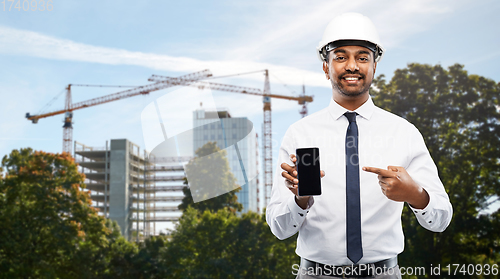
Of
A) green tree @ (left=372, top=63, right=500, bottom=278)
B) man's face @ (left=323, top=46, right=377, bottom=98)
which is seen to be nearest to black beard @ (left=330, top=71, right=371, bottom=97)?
man's face @ (left=323, top=46, right=377, bottom=98)

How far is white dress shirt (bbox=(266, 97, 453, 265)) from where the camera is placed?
3.59 meters

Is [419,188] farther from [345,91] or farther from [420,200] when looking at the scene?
[345,91]

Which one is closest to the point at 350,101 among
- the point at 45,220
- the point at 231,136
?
the point at 231,136

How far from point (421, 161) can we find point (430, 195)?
0.38 metres

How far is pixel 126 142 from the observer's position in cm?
12350

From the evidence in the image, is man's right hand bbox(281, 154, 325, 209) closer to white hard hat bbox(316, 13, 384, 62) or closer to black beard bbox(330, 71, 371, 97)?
black beard bbox(330, 71, 371, 97)

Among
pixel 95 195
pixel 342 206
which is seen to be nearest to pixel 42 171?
pixel 342 206

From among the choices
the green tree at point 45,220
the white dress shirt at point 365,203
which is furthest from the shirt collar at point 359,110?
the green tree at point 45,220

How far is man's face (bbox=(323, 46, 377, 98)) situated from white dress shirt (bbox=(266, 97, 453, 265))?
0.81ft

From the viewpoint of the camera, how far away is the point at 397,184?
10.5 feet

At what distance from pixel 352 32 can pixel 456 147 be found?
33.8 m

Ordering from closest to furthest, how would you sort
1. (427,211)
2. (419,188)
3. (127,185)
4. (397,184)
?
1. (397,184)
2. (419,188)
3. (427,211)
4. (127,185)

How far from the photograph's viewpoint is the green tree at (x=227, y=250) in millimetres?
41250

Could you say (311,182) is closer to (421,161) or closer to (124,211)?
(421,161)
